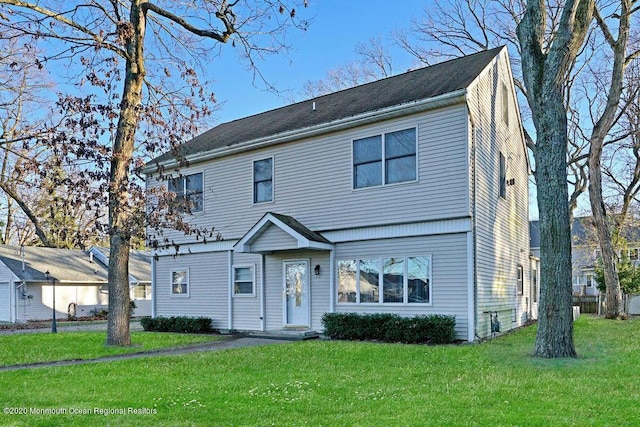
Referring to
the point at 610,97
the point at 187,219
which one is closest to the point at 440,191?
the point at 187,219

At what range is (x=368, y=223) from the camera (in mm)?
14445

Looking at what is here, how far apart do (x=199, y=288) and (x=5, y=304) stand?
1554cm

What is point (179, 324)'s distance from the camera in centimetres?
1778

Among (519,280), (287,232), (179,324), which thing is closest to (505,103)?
(519,280)

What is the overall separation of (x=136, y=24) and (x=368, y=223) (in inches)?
302

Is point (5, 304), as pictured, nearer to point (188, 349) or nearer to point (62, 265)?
point (62, 265)

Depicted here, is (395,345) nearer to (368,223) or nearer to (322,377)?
(368,223)

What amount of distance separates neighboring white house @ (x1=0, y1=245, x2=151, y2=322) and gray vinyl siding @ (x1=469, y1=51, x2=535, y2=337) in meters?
20.3

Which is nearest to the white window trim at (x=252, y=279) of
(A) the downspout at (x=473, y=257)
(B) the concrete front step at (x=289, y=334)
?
(B) the concrete front step at (x=289, y=334)

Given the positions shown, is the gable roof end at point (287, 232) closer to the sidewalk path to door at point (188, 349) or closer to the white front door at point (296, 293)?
the white front door at point (296, 293)

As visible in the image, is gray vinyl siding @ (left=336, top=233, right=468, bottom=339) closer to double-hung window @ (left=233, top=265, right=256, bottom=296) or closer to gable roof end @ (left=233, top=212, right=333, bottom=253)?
gable roof end @ (left=233, top=212, right=333, bottom=253)

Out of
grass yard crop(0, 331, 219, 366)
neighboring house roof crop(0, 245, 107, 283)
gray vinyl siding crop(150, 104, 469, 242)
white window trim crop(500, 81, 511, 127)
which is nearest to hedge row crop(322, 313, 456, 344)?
gray vinyl siding crop(150, 104, 469, 242)

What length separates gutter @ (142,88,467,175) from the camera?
1305cm

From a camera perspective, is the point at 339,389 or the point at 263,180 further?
the point at 263,180
